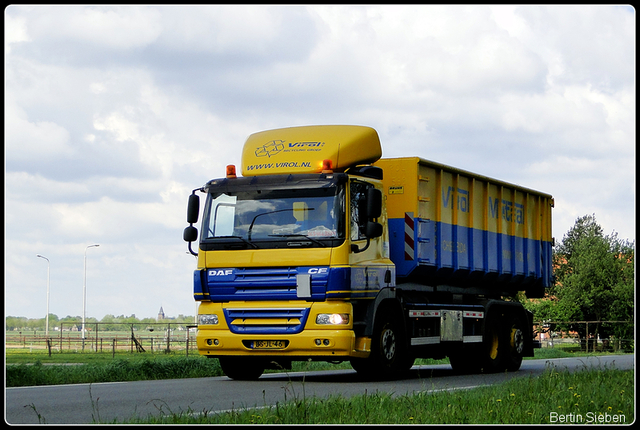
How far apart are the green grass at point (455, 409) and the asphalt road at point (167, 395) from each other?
0.37 m

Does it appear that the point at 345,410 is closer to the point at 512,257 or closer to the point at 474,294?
the point at 474,294

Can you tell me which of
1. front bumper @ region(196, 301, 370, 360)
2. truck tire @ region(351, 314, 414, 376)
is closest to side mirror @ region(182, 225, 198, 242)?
front bumper @ region(196, 301, 370, 360)

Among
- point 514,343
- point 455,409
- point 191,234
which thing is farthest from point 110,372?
point 455,409

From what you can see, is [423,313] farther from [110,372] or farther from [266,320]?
[110,372]

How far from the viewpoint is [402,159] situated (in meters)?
15.4

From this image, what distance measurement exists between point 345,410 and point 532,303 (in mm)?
54743

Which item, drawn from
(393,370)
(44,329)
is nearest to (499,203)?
(393,370)

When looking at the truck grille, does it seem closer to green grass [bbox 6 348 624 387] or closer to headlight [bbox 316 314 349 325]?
headlight [bbox 316 314 349 325]

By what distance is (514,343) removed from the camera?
744 inches

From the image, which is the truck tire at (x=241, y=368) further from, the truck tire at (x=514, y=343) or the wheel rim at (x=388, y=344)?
the truck tire at (x=514, y=343)

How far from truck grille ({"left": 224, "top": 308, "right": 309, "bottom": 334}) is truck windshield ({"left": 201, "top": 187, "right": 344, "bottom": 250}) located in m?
0.97

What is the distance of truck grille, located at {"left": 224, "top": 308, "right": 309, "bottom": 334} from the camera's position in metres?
13.2

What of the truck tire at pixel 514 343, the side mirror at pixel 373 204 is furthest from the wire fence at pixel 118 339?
the side mirror at pixel 373 204

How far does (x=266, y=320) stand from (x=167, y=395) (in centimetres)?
231
